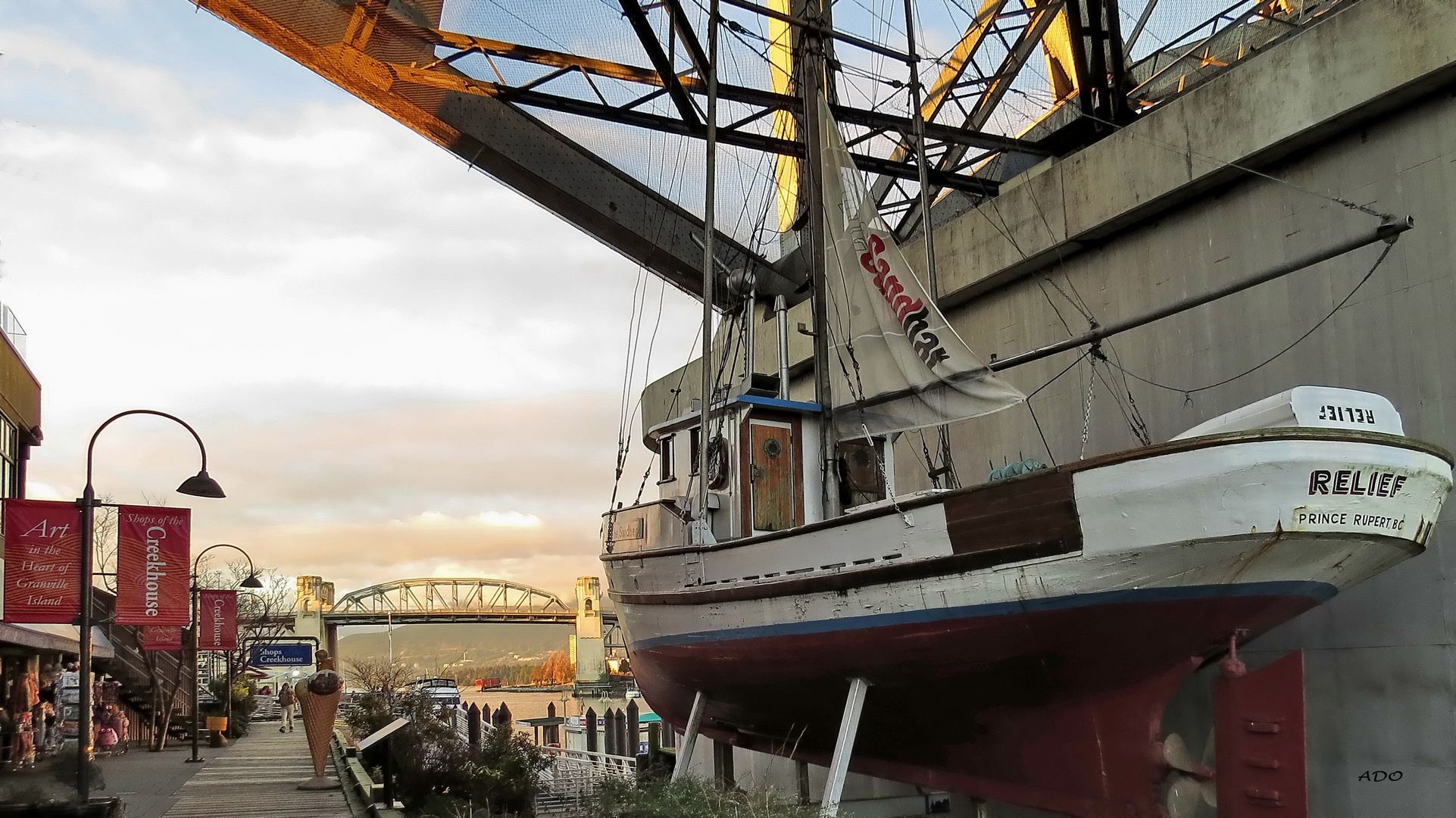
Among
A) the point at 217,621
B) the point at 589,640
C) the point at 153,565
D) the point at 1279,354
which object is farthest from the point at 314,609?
the point at 1279,354

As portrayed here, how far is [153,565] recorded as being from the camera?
17.9 meters

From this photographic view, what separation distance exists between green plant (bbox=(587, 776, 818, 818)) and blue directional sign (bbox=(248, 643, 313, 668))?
5183 cm

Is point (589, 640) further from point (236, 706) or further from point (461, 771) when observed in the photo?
point (461, 771)

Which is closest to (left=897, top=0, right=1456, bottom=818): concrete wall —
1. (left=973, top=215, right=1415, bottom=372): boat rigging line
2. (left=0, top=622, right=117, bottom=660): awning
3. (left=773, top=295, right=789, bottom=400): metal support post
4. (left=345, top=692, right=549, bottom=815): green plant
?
(left=973, top=215, right=1415, bottom=372): boat rigging line

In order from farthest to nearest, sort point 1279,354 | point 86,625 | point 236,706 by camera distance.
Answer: point 236,706, point 86,625, point 1279,354

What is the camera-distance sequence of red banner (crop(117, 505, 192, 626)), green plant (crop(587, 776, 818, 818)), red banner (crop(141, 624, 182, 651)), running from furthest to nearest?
1. red banner (crop(141, 624, 182, 651))
2. red banner (crop(117, 505, 192, 626))
3. green plant (crop(587, 776, 818, 818))

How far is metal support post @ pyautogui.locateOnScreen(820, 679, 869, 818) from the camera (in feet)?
32.8

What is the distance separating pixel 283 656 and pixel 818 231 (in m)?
53.7

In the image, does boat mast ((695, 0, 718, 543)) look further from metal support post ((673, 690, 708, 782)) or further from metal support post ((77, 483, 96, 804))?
metal support post ((77, 483, 96, 804))

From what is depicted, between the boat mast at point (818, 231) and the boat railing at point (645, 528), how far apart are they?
6.46 ft

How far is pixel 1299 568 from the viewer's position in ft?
29.4

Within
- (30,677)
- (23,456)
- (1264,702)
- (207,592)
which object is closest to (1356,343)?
(1264,702)

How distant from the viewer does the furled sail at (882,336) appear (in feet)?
38.0

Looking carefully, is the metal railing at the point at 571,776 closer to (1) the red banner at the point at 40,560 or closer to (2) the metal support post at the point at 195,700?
(2) the metal support post at the point at 195,700
